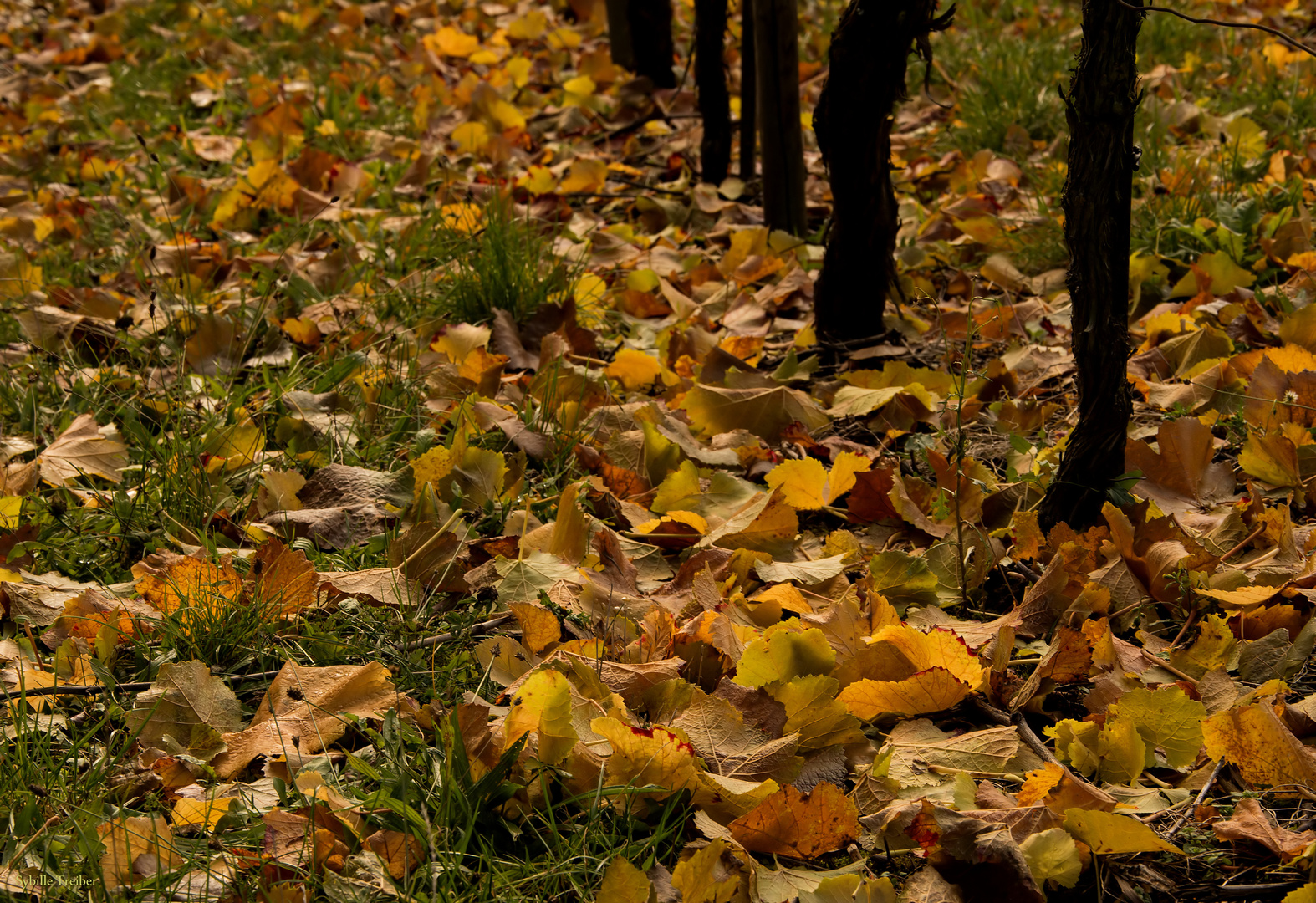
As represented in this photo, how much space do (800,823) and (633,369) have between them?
46.8 inches

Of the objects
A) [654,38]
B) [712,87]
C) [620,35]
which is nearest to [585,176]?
[712,87]

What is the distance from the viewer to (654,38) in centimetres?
398

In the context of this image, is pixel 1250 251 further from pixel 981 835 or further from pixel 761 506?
pixel 981 835

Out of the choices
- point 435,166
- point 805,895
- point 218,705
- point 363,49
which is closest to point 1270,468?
point 805,895

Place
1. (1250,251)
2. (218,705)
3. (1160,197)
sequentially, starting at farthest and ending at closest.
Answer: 1. (1160,197)
2. (1250,251)
3. (218,705)

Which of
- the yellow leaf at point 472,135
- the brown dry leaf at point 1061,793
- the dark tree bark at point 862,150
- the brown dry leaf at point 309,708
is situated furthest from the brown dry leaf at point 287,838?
the yellow leaf at point 472,135

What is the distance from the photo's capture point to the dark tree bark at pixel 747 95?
2.79 m

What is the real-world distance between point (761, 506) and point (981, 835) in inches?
26.4

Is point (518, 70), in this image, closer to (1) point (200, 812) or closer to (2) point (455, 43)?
(2) point (455, 43)

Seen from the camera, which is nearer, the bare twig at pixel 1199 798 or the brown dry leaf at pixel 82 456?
the bare twig at pixel 1199 798

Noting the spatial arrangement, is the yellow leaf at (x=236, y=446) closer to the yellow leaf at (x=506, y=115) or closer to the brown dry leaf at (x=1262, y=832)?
the brown dry leaf at (x=1262, y=832)

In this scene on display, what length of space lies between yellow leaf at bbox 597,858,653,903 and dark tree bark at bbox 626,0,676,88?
11.3ft

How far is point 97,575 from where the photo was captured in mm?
1713

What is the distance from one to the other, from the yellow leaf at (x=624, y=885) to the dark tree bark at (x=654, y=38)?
3.45 m
